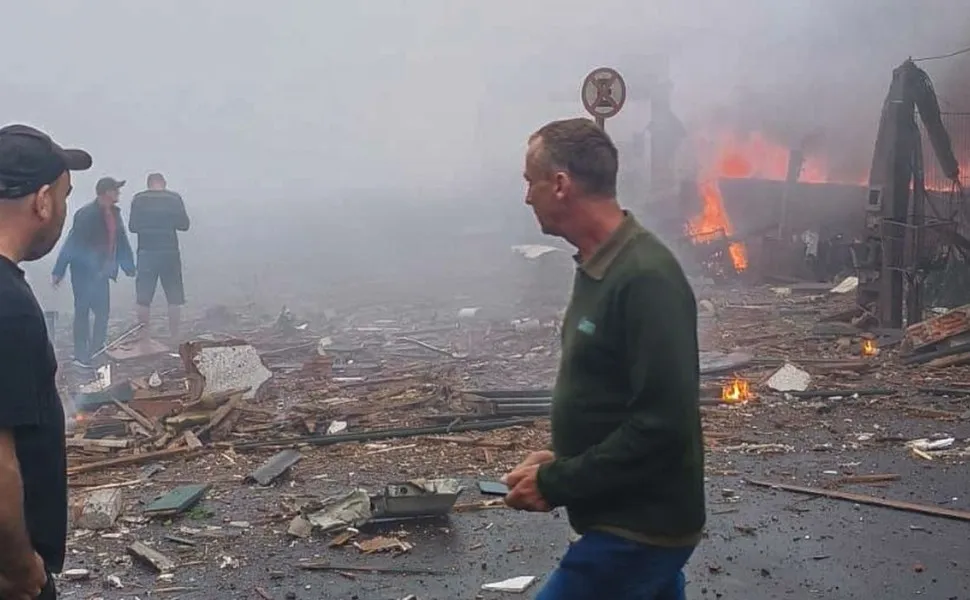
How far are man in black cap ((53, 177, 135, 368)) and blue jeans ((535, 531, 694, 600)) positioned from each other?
9339 mm

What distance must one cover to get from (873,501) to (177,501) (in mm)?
4474

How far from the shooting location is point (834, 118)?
23.6 meters

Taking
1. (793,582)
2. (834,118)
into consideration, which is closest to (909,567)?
(793,582)

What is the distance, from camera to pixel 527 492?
2645mm

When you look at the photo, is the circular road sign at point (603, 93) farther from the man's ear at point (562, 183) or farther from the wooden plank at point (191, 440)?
the man's ear at point (562, 183)

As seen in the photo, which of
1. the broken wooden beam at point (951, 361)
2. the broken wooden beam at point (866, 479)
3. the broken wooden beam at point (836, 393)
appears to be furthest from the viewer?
the broken wooden beam at point (951, 361)

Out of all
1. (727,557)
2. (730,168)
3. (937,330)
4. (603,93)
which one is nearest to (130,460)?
(727,557)

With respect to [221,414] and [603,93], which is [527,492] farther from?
[603,93]

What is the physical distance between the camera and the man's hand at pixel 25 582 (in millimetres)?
2386

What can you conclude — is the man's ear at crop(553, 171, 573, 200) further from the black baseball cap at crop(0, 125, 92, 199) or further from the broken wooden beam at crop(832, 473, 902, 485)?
the broken wooden beam at crop(832, 473, 902, 485)

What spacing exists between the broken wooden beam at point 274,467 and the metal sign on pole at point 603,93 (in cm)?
393

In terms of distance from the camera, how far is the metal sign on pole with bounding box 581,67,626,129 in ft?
27.1

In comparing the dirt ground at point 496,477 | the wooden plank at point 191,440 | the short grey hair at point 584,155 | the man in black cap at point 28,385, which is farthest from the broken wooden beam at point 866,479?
the man in black cap at point 28,385

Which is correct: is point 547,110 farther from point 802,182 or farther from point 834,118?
point 802,182
